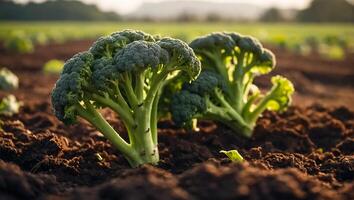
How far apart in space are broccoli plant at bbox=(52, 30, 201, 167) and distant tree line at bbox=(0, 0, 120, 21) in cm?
7669

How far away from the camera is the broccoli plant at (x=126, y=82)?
5.46 meters

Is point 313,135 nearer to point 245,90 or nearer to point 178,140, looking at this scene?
point 245,90

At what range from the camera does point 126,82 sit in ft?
18.6

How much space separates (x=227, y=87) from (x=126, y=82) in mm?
2131

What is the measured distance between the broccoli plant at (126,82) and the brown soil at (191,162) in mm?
434

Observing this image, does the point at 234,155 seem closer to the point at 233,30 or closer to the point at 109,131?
the point at 109,131

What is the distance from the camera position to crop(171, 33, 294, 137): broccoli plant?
22.5 feet

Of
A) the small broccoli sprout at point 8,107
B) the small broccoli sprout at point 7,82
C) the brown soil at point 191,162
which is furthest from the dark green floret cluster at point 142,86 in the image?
the small broccoli sprout at point 7,82

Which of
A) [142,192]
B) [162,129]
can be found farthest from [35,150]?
[142,192]

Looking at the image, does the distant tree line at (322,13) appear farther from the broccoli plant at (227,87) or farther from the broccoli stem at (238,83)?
Answer: the broccoli stem at (238,83)

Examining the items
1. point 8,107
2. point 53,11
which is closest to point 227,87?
point 8,107

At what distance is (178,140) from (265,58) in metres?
1.75

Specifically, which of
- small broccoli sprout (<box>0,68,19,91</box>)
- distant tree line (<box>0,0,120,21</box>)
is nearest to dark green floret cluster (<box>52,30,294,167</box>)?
small broccoli sprout (<box>0,68,19,91</box>)

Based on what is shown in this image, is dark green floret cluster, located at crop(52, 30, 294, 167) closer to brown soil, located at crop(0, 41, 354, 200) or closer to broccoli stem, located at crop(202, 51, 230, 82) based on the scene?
broccoli stem, located at crop(202, 51, 230, 82)
